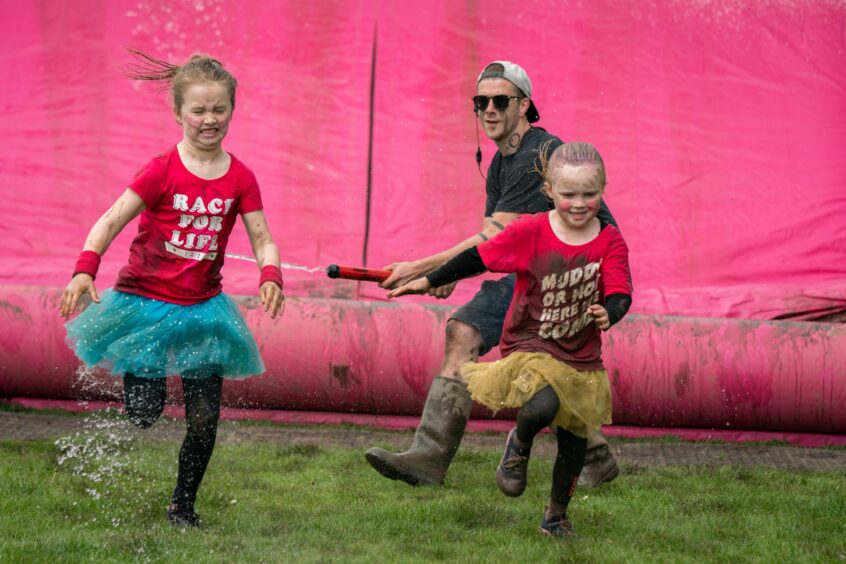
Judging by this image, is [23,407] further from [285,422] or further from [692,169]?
[692,169]

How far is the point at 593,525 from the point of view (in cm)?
401

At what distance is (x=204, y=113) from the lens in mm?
3924

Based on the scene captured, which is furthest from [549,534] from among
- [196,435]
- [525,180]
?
[525,180]

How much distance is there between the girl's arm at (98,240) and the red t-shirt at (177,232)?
0.04 metres

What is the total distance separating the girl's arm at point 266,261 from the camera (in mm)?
3852

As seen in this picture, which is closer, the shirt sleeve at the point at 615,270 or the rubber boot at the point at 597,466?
the shirt sleeve at the point at 615,270

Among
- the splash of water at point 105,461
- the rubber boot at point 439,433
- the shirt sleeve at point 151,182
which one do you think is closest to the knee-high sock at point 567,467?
the rubber boot at point 439,433

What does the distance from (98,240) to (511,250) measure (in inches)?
48.3

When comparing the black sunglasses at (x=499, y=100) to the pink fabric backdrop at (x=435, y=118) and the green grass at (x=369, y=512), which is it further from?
the pink fabric backdrop at (x=435, y=118)

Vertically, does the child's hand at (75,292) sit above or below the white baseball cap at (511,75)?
below

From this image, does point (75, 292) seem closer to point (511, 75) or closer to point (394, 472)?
point (394, 472)

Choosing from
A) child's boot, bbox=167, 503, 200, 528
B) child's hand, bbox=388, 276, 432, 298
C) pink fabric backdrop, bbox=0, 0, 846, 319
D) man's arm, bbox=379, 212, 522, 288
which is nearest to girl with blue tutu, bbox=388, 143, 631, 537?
child's hand, bbox=388, 276, 432, 298

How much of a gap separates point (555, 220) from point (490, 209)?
888mm

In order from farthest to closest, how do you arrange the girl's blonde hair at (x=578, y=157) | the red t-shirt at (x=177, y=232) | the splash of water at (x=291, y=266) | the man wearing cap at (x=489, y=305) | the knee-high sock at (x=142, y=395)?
the splash of water at (x=291, y=266), the man wearing cap at (x=489, y=305), the knee-high sock at (x=142, y=395), the red t-shirt at (x=177, y=232), the girl's blonde hair at (x=578, y=157)
